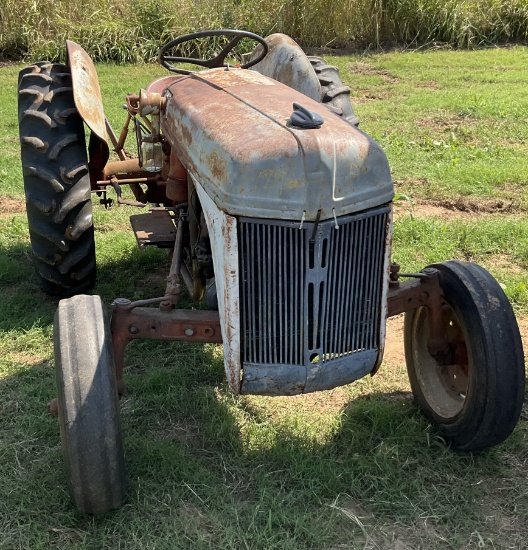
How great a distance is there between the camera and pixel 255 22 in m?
13.4

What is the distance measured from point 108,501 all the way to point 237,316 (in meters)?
0.87

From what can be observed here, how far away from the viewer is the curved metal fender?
169 inches

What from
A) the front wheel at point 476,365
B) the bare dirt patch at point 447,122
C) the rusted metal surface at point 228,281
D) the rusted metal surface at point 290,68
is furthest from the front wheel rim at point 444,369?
the bare dirt patch at point 447,122

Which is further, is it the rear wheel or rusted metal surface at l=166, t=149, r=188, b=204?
rusted metal surface at l=166, t=149, r=188, b=204

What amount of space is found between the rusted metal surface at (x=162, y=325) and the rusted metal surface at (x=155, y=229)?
1.22 meters

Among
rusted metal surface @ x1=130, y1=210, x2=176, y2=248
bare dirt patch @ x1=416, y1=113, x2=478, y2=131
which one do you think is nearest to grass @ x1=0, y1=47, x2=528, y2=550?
rusted metal surface @ x1=130, y1=210, x2=176, y2=248

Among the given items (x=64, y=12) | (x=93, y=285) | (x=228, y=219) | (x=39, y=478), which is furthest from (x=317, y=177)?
(x=64, y=12)

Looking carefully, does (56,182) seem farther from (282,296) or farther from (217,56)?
(282,296)

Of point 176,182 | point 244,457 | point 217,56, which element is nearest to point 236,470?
point 244,457

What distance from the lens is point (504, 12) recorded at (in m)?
13.9

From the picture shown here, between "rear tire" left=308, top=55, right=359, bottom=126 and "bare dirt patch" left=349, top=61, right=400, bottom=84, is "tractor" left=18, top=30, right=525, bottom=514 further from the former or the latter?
"bare dirt patch" left=349, top=61, right=400, bottom=84

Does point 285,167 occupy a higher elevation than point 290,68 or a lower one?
higher

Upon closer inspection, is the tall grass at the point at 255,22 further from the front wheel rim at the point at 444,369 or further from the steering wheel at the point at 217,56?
the front wheel rim at the point at 444,369

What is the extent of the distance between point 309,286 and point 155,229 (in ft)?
6.31
